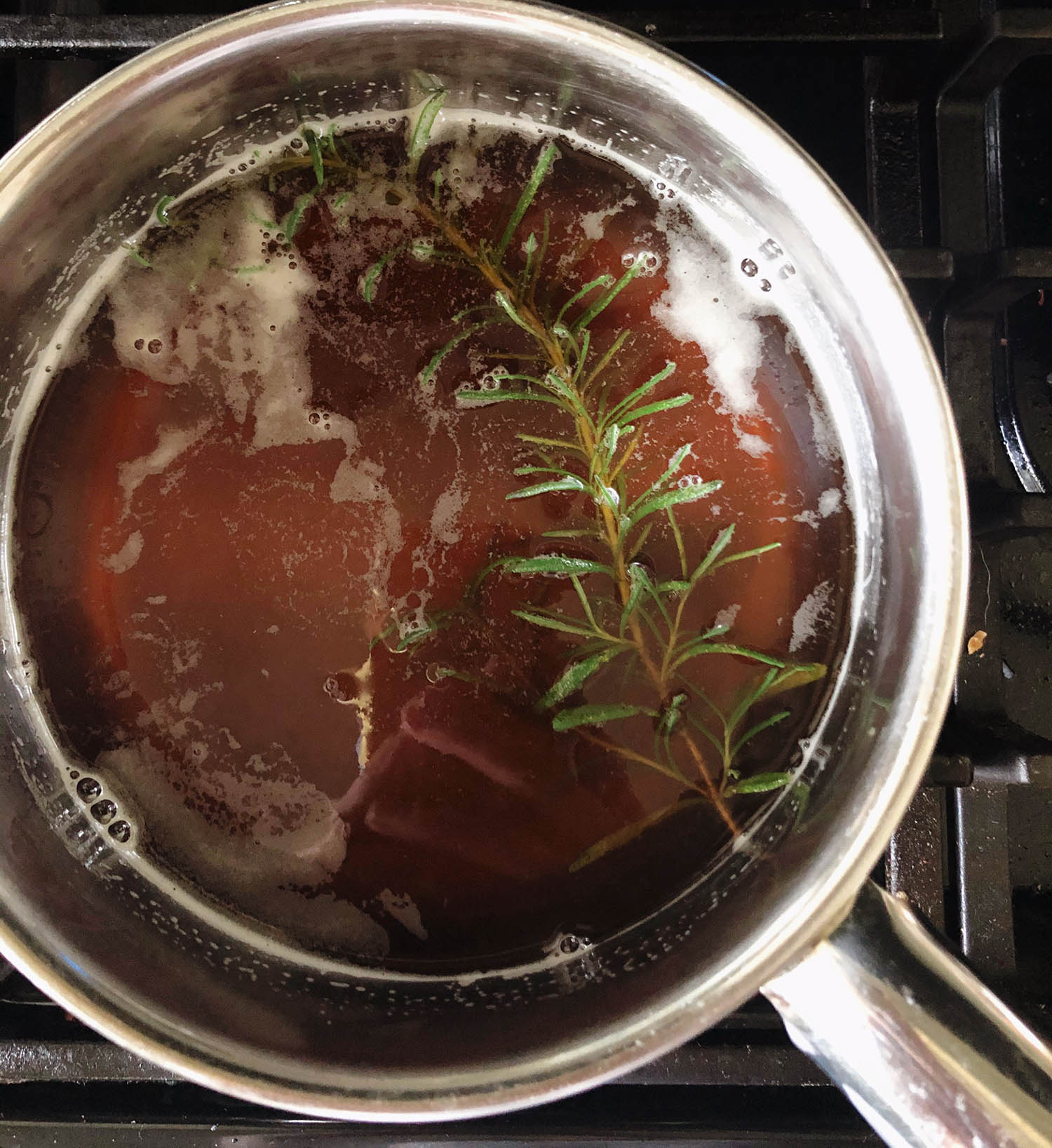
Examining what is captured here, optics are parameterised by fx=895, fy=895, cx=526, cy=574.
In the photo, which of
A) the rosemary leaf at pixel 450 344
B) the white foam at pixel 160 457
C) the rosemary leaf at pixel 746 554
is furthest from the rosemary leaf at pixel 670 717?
the white foam at pixel 160 457

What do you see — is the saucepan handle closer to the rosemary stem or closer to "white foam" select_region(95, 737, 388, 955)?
the rosemary stem

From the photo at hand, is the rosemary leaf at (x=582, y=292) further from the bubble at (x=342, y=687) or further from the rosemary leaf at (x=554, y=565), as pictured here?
the bubble at (x=342, y=687)

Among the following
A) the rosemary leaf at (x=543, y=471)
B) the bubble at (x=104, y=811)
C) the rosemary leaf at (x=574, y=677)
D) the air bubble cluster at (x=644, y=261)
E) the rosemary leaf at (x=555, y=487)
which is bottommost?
the bubble at (x=104, y=811)

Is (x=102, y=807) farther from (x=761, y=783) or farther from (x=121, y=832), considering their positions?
(x=761, y=783)

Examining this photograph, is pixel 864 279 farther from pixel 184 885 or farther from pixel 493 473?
pixel 184 885

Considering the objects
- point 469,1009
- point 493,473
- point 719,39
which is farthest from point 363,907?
point 719,39

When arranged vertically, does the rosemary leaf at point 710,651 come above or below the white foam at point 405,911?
above

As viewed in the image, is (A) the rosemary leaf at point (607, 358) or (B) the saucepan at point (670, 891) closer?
(B) the saucepan at point (670, 891)

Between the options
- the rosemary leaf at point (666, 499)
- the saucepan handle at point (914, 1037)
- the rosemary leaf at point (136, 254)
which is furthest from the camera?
the rosemary leaf at point (136, 254)
